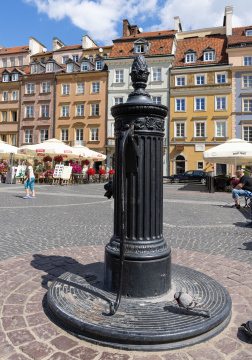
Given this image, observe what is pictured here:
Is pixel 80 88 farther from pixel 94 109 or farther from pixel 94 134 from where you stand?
pixel 94 134

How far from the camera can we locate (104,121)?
35.8 m

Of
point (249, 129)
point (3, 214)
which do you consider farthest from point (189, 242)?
point (249, 129)

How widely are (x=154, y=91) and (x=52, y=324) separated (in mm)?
33875

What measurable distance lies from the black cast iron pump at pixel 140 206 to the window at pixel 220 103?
31960 mm

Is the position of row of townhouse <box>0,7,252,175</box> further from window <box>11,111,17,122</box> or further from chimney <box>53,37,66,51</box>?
chimney <box>53,37,66,51</box>

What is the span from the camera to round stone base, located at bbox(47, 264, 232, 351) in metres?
2.07

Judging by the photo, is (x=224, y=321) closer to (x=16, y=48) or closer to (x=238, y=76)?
(x=238, y=76)

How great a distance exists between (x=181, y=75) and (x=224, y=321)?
34.0 meters

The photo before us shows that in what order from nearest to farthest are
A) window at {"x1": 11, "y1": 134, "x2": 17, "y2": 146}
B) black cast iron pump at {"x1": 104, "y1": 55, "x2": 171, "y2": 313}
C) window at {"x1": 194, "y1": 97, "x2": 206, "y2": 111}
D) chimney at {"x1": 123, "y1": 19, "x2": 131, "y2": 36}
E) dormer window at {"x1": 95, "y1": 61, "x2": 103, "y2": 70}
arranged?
black cast iron pump at {"x1": 104, "y1": 55, "x2": 171, "y2": 313}
window at {"x1": 194, "y1": 97, "x2": 206, "y2": 111}
dormer window at {"x1": 95, "y1": 61, "x2": 103, "y2": 70}
window at {"x1": 11, "y1": 134, "x2": 17, "y2": 146}
chimney at {"x1": 123, "y1": 19, "x2": 131, "y2": 36}

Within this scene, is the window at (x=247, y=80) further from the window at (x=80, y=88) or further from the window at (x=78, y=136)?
the window at (x=78, y=136)

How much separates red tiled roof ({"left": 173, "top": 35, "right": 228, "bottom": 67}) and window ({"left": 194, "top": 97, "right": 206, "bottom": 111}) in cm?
421

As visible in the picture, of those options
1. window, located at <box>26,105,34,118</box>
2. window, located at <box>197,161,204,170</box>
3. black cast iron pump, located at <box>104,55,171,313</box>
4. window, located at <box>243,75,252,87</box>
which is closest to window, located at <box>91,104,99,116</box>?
window, located at <box>26,105,34,118</box>

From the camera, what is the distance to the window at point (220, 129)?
3231 centimetres

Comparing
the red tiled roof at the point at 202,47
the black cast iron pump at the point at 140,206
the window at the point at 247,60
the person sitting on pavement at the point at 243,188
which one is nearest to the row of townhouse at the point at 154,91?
the red tiled roof at the point at 202,47
